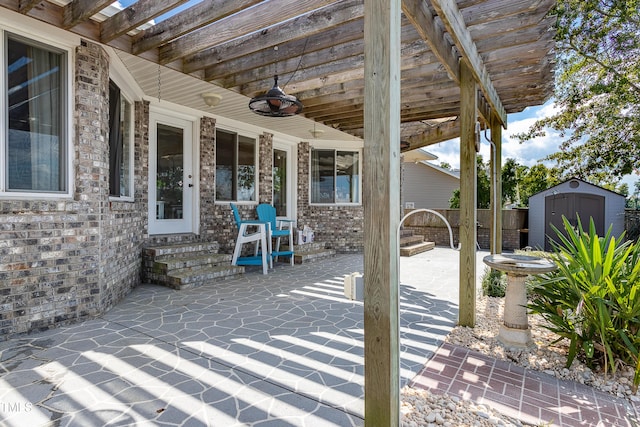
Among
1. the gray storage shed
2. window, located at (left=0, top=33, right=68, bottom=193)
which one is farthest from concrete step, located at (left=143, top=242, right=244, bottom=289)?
the gray storage shed

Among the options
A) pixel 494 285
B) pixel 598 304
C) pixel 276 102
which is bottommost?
pixel 494 285

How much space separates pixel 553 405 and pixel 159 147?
5750mm

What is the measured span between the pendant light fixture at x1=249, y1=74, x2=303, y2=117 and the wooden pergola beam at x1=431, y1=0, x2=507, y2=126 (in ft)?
5.90

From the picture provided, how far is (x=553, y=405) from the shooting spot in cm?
209

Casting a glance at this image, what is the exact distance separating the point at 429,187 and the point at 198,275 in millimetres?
14063

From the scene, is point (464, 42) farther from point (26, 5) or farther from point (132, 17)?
point (26, 5)

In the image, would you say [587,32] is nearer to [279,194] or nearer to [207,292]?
[279,194]

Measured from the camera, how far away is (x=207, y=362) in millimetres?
2516

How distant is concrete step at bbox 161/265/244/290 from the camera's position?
4676mm

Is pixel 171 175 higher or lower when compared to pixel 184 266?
higher

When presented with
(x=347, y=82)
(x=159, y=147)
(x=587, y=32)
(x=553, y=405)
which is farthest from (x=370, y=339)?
(x=587, y=32)

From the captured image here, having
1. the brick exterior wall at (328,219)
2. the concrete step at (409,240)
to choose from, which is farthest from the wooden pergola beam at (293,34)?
the concrete step at (409,240)

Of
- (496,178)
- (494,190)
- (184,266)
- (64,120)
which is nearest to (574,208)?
(496,178)

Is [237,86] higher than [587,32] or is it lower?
lower
